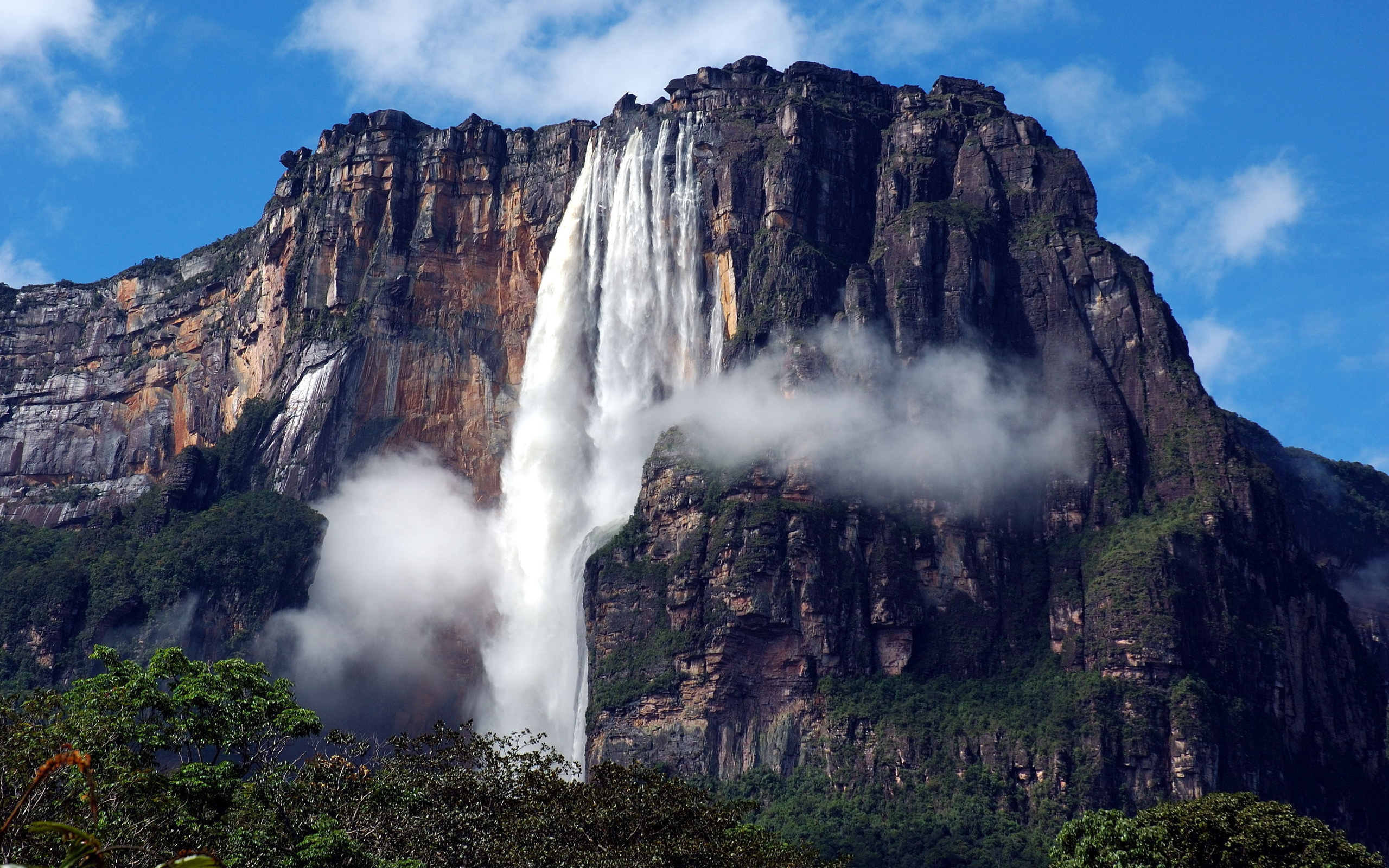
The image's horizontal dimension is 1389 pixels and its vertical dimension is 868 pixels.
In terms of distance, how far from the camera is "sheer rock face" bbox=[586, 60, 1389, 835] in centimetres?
10394

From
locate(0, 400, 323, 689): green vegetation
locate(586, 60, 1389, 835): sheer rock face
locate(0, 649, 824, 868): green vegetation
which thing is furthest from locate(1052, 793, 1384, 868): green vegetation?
locate(0, 400, 323, 689): green vegetation

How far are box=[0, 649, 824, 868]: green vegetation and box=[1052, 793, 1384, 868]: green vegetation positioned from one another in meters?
9.62

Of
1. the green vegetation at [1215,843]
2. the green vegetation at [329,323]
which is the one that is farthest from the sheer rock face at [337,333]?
the green vegetation at [1215,843]

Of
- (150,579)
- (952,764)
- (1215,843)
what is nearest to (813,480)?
(952,764)

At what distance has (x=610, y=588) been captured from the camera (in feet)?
370

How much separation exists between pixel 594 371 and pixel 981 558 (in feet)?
109

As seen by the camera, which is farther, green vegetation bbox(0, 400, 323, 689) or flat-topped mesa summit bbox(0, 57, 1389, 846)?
green vegetation bbox(0, 400, 323, 689)

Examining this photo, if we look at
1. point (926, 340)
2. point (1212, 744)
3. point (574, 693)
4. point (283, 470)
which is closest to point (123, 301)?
point (283, 470)

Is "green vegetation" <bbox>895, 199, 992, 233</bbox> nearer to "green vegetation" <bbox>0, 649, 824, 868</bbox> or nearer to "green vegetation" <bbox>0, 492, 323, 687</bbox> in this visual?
"green vegetation" <bbox>0, 492, 323, 687</bbox>

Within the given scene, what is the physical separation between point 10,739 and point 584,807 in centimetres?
2011

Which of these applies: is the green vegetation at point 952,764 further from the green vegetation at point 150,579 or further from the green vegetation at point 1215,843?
the green vegetation at point 1215,843

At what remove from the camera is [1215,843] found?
54.1 meters

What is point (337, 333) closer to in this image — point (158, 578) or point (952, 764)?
point (158, 578)

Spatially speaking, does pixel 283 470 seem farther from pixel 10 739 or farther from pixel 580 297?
pixel 10 739
